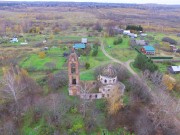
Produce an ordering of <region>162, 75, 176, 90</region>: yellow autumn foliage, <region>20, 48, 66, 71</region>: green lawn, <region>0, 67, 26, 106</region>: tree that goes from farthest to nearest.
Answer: <region>20, 48, 66, 71</region>: green lawn
<region>162, 75, 176, 90</region>: yellow autumn foliage
<region>0, 67, 26, 106</region>: tree

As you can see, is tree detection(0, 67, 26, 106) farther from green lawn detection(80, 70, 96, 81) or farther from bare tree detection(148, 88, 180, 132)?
bare tree detection(148, 88, 180, 132)

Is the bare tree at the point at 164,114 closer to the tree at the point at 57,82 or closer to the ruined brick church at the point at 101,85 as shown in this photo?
the ruined brick church at the point at 101,85

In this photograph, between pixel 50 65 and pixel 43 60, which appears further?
pixel 43 60

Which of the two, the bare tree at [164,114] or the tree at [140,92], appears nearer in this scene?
the bare tree at [164,114]

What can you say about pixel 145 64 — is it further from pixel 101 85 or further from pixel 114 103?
pixel 114 103

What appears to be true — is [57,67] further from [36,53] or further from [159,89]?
[159,89]

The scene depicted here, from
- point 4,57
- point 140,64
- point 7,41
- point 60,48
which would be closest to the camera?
point 140,64

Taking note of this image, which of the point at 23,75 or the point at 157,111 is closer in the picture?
the point at 157,111

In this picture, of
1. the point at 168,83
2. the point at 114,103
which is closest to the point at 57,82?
the point at 114,103

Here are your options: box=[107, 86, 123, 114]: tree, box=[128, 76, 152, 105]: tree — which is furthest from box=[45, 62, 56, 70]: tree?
box=[107, 86, 123, 114]: tree

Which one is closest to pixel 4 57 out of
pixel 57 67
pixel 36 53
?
pixel 36 53

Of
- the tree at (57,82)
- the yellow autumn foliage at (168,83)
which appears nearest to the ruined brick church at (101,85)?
the tree at (57,82)
